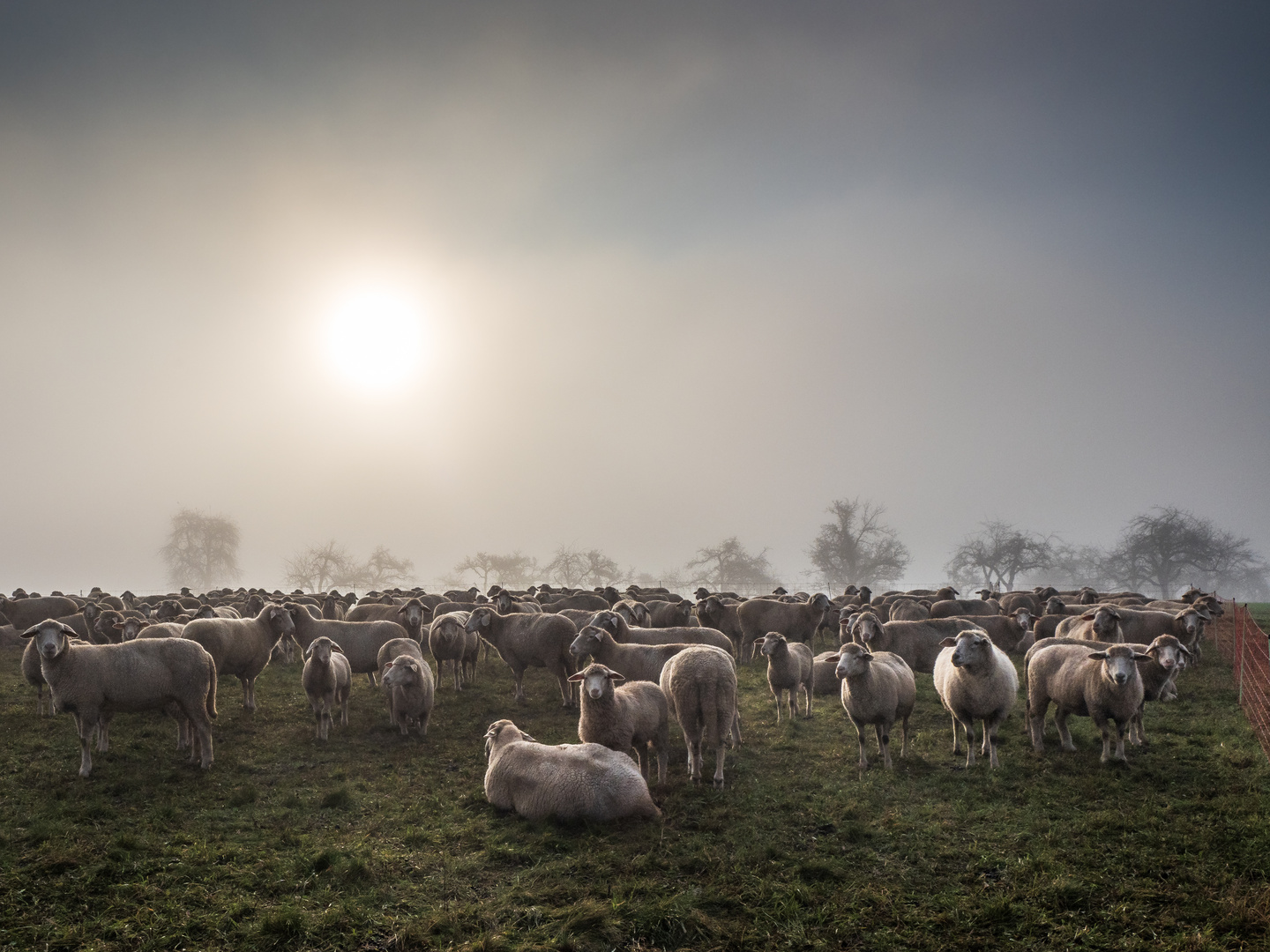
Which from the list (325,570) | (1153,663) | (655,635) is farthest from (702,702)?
(325,570)

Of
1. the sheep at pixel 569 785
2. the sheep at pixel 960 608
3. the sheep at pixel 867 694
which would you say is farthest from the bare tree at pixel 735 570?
the sheep at pixel 569 785

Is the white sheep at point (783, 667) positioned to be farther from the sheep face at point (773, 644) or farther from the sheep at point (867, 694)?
the sheep at point (867, 694)

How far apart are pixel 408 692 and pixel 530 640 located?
3933 millimetres

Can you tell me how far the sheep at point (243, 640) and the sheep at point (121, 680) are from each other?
2714 millimetres

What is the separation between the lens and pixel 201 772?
10234 millimetres

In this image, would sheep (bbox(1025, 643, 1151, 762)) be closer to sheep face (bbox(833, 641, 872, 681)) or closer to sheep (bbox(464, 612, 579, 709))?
sheep face (bbox(833, 641, 872, 681))

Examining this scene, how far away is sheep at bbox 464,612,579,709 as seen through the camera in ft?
51.2

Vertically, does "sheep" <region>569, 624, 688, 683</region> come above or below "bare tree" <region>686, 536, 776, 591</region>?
above

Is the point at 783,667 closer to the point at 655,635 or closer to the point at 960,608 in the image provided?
the point at 655,635

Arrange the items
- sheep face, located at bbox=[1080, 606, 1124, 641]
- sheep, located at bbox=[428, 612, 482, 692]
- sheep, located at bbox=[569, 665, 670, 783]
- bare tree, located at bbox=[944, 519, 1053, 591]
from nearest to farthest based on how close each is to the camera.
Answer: sheep, located at bbox=[569, 665, 670, 783] < sheep face, located at bbox=[1080, 606, 1124, 641] < sheep, located at bbox=[428, 612, 482, 692] < bare tree, located at bbox=[944, 519, 1053, 591]

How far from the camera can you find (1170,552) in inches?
2788

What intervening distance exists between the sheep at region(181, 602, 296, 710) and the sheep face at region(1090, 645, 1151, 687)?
15.5 m

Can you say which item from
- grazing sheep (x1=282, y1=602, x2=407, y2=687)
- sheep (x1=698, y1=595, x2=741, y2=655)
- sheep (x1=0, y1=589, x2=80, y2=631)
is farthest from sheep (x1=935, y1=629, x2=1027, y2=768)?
sheep (x1=0, y1=589, x2=80, y2=631)

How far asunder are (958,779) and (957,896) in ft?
12.2
